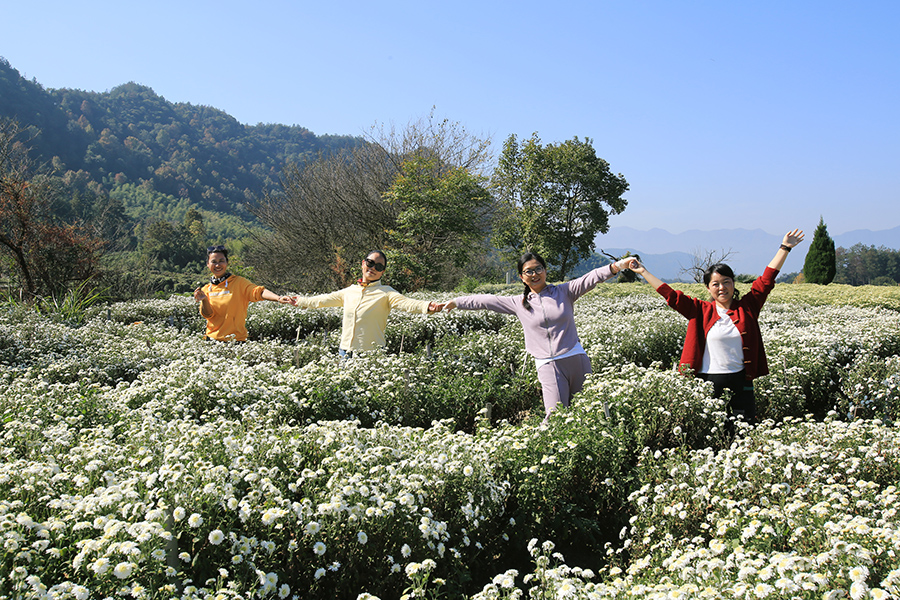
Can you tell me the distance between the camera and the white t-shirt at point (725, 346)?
4715 mm

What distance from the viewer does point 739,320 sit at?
4703mm

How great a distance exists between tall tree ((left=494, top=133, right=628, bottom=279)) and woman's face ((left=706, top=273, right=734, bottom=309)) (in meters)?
31.2

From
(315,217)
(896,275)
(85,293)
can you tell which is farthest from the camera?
(896,275)

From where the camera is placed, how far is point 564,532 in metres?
3.62

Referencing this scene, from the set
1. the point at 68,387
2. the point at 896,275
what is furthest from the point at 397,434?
the point at 896,275

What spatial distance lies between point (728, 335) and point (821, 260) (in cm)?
3347

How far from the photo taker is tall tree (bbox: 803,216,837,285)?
31.2m

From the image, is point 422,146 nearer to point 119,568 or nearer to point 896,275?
point 119,568

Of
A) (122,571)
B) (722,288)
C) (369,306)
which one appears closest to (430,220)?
(369,306)

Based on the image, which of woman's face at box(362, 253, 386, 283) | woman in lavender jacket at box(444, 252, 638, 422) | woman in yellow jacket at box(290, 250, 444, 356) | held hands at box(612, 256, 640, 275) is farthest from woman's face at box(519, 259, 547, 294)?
woman's face at box(362, 253, 386, 283)

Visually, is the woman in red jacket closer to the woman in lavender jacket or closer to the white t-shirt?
the white t-shirt

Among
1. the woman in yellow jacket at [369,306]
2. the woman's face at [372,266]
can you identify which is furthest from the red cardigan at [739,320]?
the woman's face at [372,266]

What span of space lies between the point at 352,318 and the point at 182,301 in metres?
9.49

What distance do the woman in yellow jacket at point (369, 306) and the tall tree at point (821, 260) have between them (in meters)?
33.7
